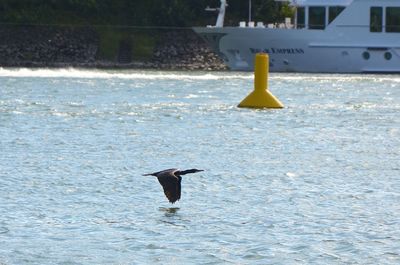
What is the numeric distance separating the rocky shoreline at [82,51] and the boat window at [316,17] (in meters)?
7.29

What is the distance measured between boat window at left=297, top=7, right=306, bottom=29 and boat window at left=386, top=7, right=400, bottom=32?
383 centimetres

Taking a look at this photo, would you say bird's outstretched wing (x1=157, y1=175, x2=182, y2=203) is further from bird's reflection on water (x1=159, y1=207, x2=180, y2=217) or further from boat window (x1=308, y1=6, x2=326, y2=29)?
boat window (x1=308, y1=6, x2=326, y2=29)

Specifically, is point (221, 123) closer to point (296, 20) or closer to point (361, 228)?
point (361, 228)

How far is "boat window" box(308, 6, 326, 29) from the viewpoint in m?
72.2

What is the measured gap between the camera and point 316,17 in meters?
72.6

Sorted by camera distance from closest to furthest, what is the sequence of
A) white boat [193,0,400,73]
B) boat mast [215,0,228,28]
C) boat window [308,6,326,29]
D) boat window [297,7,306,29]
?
white boat [193,0,400,73] → boat window [308,6,326,29] → boat window [297,7,306,29] → boat mast [215,0,228,28]

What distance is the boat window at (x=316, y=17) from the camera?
72156 millimetres

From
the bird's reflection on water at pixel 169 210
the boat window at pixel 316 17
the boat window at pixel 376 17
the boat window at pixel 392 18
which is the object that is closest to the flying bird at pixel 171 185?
the bird's reflection on water at pixel 169 210

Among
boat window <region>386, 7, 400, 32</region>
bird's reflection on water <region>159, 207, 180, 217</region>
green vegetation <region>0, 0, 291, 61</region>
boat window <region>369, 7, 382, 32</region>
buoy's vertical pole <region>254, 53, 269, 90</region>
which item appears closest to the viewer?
bird's reflection on water <region>159, 207, 180, 217</region>

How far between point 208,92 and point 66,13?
110 ft

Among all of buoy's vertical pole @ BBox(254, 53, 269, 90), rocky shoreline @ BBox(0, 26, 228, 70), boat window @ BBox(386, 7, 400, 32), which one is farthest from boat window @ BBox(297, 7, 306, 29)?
buoy's vertical pole @ BBox(254, 53, 269, 90)

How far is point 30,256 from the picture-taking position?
55.1 feet

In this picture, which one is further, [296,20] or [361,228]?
A: [296,20]

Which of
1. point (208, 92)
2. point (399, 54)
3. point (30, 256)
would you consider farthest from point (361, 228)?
point (399, 54)
